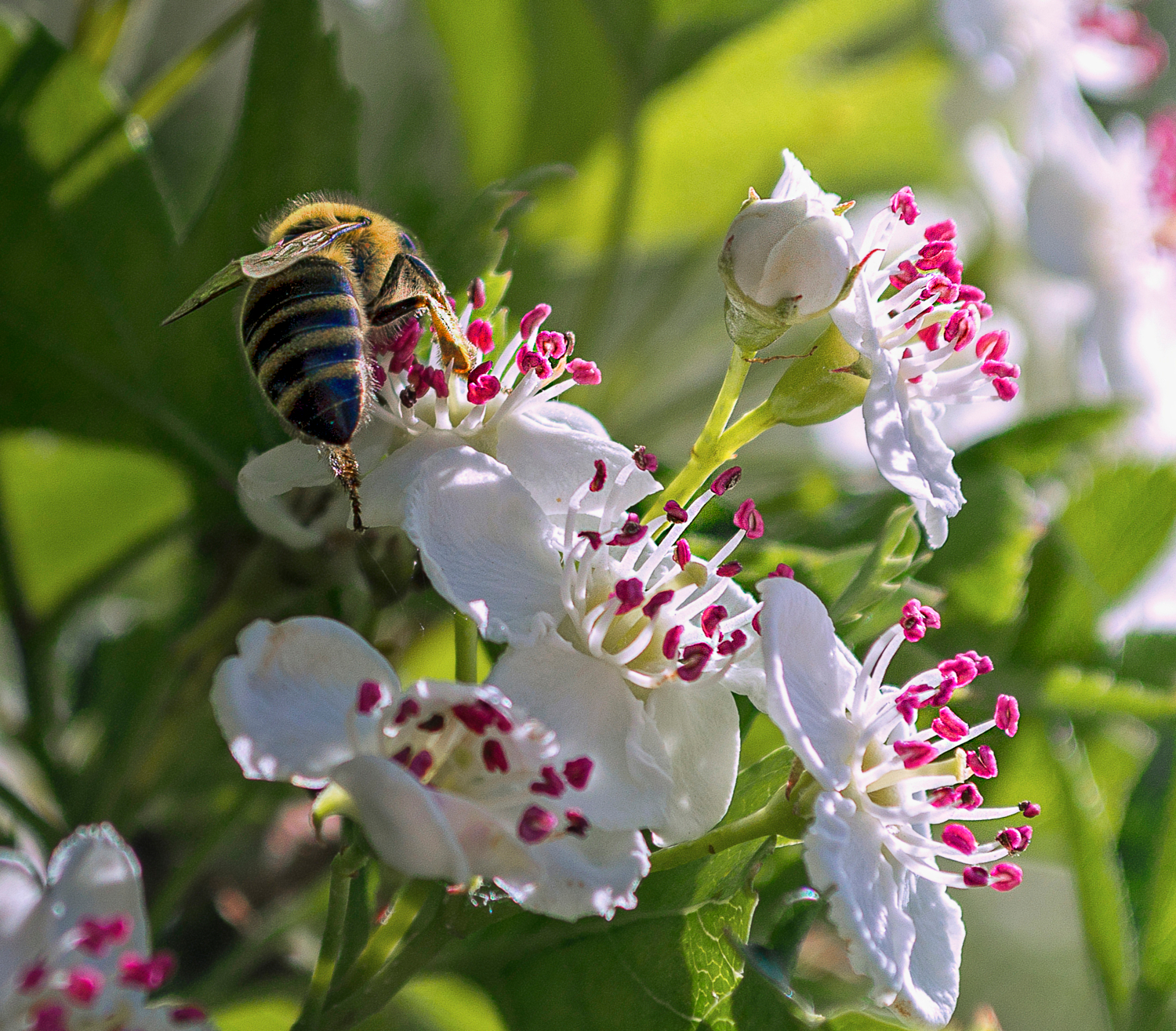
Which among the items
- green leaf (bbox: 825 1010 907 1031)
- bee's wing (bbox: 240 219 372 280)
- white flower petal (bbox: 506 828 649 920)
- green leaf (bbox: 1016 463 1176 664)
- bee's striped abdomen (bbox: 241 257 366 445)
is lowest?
green leaf (bbox: 1016 463 1176 664)

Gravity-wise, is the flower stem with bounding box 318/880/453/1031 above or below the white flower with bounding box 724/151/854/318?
below

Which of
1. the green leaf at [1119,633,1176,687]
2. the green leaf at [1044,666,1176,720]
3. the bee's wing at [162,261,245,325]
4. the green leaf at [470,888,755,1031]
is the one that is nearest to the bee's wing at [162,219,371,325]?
the bee's wing at [162,261,245,325]

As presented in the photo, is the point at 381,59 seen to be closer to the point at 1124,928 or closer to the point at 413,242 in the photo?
the point at 413,242

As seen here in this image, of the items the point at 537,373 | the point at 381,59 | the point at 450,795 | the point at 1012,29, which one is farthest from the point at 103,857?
the point at 381,59

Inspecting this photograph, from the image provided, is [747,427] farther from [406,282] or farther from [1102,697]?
[1102,697]

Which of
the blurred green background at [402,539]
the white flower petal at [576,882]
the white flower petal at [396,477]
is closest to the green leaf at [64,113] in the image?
the blurred green background at [402,539]

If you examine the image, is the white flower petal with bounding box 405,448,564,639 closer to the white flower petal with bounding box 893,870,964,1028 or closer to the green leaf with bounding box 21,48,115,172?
the white flower petal with bounding box 893,870,964,1028
